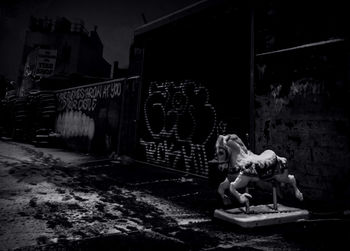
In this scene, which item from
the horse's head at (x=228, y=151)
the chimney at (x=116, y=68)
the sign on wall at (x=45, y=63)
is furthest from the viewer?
the sign on wall at (x=45, y=63)

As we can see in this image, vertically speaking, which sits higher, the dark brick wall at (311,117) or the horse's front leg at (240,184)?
the dark brick wall at (311,117)

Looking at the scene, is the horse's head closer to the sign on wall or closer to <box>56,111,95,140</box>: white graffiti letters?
<box>56,111,95,140</box>: white graffiti letters

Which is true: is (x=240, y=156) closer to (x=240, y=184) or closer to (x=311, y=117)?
(x=240, y=184)

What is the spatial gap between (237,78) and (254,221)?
371cm

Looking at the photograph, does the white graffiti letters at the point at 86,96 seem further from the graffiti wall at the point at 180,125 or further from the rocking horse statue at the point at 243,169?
the rocking horse statue at the point at 243,169

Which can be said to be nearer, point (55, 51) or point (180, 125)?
point (180, 125)

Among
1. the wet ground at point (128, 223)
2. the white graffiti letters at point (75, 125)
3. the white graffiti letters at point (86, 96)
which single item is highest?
the white graffiti letters at point (86, 96)

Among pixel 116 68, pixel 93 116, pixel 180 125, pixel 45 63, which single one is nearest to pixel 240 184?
pixel 180 125

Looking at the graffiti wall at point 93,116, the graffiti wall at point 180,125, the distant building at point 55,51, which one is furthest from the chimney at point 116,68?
the graffiti wall at point 180,125

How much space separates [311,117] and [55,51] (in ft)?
98.7

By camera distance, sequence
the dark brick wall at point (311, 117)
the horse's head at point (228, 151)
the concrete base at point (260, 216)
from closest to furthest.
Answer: the concrete base at point (260, 216) → the horse's head at point (228, 151) → the dark brick wall at point (311, 117)

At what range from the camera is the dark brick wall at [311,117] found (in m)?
3.85

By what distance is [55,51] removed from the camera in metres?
27.5

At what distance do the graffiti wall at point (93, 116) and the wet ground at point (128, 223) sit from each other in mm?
4855
